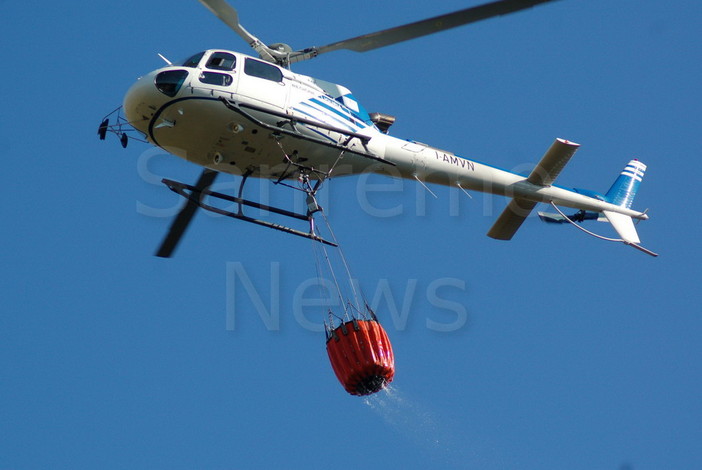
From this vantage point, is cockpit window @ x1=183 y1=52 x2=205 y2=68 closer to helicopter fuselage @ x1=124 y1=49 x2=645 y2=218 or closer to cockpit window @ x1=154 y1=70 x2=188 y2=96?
helicopter fuselage @ x1=124 y1=49 x2=645 y2=218

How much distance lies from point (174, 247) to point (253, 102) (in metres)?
2.78

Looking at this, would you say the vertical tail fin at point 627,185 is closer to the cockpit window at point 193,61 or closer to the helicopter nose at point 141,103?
the cockpit window at point 193,61

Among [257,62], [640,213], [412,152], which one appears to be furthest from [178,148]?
[640,213]

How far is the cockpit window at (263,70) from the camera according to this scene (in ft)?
41.0

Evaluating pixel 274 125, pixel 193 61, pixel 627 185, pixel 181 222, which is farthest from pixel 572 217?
pixel 193 61

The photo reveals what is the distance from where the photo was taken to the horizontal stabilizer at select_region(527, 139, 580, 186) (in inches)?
576

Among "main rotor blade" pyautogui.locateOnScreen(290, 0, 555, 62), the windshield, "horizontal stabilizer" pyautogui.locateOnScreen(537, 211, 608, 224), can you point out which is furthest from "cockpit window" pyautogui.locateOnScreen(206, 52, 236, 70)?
"horizontal stabilizer" pyautogui.locateOnScreen(537, 211, 608, 224)

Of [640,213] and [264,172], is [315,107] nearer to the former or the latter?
[264,172]

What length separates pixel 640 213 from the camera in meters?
15.9

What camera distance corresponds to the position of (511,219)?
610 inches

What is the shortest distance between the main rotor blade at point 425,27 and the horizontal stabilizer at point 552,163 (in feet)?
10.1

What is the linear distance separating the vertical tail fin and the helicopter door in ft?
21.0

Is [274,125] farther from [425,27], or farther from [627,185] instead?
[627,185]

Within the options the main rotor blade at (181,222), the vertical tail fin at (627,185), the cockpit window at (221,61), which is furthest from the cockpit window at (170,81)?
the vertical tail fin at (627,185)
